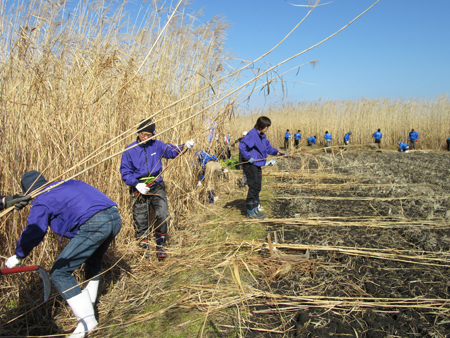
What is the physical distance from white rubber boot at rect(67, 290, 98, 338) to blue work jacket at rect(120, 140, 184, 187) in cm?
118

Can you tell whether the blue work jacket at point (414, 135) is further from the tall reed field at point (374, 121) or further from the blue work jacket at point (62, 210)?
the blue work jacket at point (62, 210)

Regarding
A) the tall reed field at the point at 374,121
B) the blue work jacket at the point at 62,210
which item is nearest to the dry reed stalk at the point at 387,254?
the blue work jacket at the point at 62,210

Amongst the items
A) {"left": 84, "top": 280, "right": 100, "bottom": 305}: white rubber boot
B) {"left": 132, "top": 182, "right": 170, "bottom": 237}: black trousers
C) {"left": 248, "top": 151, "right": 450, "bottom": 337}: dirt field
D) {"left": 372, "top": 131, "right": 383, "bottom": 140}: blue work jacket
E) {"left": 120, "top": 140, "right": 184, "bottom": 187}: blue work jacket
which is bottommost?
{"left": 248, "top": 151, "right": 450, "bottom": 337}: dirt field

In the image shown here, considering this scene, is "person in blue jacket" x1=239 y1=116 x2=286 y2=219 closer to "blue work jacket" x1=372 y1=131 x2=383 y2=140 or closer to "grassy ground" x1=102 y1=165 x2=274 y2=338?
"grassy ground" x1=102 y1=165 x2=274 y2=338

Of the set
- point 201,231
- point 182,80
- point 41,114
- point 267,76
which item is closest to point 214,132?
point 182,80

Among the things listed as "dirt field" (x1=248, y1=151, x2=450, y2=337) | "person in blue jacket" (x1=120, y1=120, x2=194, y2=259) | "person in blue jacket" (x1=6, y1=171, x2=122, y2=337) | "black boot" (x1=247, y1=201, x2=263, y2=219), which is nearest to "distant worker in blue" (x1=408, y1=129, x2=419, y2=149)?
"dirt field" (x1=248, y1=151, x2=450, y2=337)

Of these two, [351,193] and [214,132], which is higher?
[214,132]

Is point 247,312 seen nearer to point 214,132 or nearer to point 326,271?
point 326,271

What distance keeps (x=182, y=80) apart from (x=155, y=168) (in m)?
2.10

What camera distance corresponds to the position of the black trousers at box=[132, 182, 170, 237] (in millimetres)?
3215

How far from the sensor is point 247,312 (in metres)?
2.25

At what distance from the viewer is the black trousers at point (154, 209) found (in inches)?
127

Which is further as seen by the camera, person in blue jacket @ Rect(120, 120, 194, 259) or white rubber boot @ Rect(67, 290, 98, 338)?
person in blue jacket @ Rect(120, 120, 194, 259)

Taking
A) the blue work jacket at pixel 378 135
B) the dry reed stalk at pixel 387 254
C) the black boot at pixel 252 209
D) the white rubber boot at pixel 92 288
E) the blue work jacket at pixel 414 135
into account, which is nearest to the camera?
the white rubber boot at pixel 92 288
